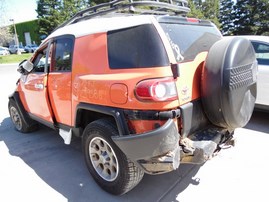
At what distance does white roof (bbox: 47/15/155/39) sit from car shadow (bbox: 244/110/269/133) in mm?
3410

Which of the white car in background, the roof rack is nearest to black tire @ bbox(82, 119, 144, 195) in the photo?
the roof rack

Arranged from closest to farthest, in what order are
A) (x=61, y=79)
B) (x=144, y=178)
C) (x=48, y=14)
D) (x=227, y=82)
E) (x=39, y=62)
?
1. (x=227, y=82)
2. (x=144, y=178)
3. (x=61, y=79)
4. (x=39, y=62)
5. (x=48, y=14)

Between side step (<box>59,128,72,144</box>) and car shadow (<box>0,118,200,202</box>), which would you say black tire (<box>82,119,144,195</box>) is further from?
side step (<box>59,128,72,144</box>)

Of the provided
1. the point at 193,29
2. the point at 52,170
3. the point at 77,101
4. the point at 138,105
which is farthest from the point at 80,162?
the point at 193,29

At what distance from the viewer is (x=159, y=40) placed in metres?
2.31

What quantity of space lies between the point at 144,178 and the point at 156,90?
1.45m

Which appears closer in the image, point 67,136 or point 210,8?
point 67,136

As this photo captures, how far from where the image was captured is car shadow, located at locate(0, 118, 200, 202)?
2805mm

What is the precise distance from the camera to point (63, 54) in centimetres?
337

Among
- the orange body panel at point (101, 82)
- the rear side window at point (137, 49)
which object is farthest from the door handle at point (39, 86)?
the rear side window at point (137, 49)

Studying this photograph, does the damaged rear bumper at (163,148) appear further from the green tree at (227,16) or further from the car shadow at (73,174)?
the green tree at (227,16)

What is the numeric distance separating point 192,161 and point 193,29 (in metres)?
1.60

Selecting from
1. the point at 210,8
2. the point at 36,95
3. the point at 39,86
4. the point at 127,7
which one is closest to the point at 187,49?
the point at 127,7

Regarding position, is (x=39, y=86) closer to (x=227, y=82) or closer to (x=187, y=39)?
(x=187, y=39)
